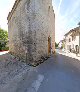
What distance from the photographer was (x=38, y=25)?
29.5ft

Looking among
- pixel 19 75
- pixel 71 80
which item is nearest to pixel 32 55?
pixel 19 75

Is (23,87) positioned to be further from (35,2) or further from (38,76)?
(35,2)

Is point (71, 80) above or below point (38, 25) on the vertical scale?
below

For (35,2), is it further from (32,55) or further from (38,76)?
(38,76)

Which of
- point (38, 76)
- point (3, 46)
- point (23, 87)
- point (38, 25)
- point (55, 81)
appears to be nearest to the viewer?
point (23, 87)

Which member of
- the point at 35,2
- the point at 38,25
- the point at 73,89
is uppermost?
the point at 35,2

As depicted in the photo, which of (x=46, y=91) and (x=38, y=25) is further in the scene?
(x=38, y=25)

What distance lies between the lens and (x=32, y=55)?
8398 millimetres

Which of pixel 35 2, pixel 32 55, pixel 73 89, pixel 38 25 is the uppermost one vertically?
pixel 35 2

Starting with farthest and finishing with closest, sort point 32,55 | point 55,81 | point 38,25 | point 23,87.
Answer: point 38,25 → point 32,55 → point 55,81 → point 23,87

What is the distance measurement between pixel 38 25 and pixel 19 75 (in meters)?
3.49

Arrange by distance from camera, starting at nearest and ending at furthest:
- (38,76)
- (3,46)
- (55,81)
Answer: (55,81) < (38,76) < (3,46)

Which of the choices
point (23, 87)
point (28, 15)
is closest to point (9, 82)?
point (23, 87)

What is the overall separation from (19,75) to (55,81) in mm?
1871
